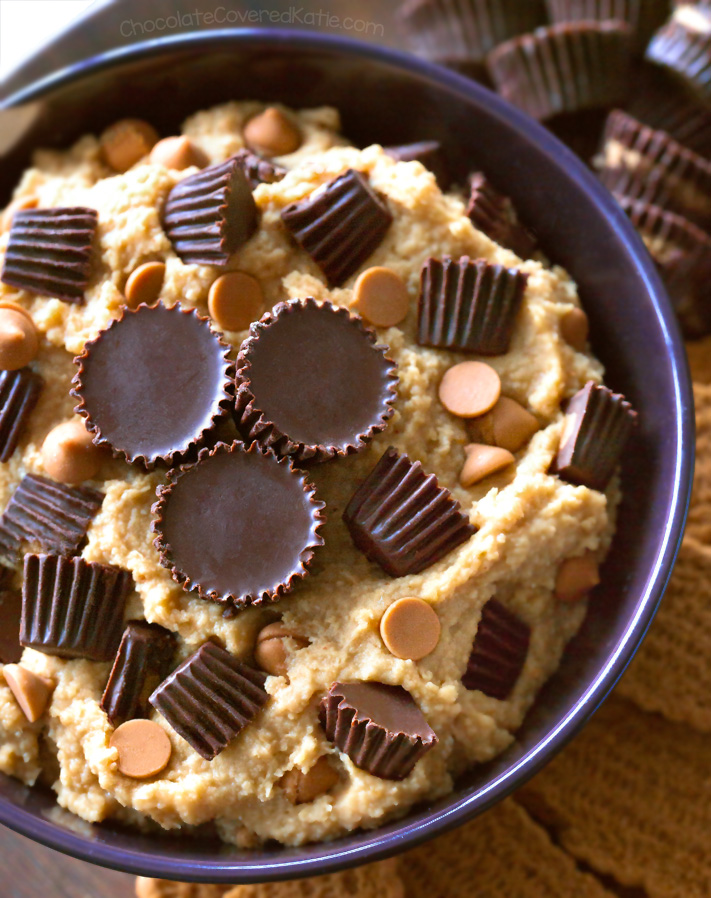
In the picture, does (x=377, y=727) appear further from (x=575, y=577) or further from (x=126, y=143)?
(x=126, y=143)

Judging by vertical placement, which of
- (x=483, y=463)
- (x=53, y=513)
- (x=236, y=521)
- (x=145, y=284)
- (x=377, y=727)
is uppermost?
(x=145, y=284)

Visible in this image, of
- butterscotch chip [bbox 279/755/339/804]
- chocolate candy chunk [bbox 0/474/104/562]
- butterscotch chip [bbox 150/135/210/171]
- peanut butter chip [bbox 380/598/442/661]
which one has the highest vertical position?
butterscotch chip [bbox 150/135/210/171]

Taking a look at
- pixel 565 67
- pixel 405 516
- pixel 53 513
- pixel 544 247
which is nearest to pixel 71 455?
pixel 53 513

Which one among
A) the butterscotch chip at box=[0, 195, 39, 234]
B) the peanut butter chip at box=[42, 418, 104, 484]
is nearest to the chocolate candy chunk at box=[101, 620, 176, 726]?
the peanut butter chip at box=[42, 418, 104, 484]

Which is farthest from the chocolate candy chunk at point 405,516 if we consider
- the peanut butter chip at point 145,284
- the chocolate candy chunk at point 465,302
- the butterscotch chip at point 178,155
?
the butterscotch chip at point 178,155

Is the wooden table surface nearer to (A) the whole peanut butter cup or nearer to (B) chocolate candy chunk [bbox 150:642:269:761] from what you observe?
(B) chocolate candy chunk [bbox 150:642:269:761]

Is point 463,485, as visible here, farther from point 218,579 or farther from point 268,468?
point 218,579

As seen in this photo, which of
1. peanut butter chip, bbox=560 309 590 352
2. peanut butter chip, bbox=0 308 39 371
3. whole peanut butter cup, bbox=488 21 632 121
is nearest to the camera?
peanut butter chip, bbox=0 308 39 371
